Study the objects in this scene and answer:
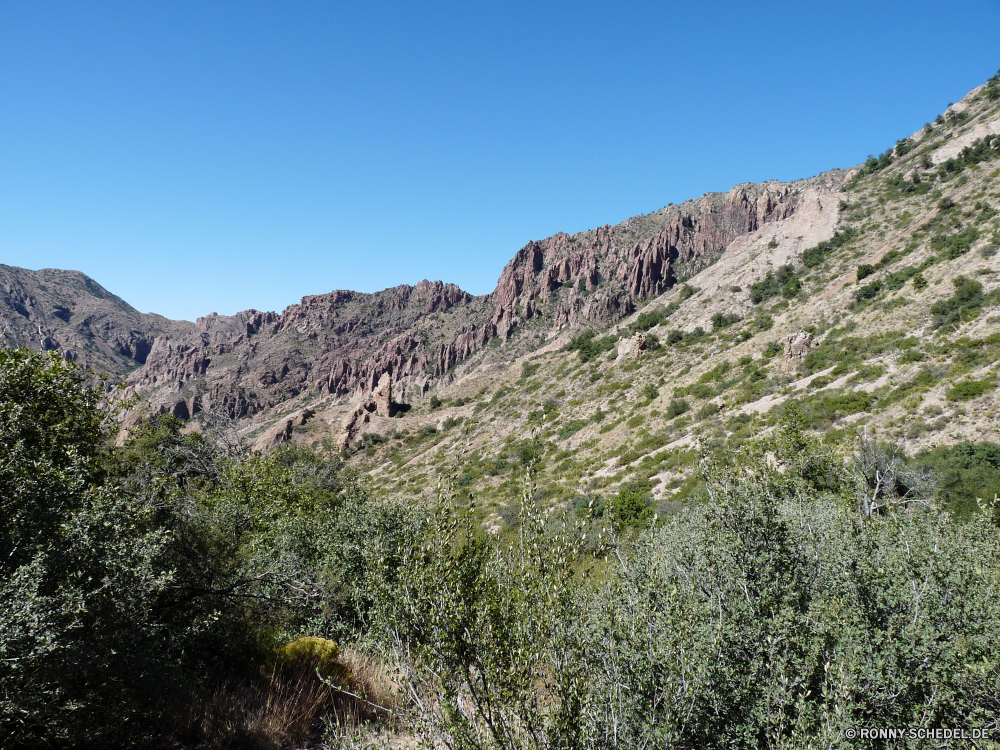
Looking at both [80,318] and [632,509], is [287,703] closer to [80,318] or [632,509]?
[632,509]

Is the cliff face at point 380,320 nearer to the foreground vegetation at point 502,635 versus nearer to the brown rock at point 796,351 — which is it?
the brown rock at point 796,351

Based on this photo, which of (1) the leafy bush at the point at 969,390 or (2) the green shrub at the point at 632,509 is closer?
(1) the leafy bush at the point at 969,390

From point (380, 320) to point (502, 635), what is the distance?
15946 cm

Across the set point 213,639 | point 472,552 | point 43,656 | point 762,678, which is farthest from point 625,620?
point 213,639

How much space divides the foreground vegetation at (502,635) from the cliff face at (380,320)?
8235 cm

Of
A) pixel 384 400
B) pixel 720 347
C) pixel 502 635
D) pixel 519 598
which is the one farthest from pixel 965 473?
pixel 384 400

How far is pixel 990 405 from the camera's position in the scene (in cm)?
1656

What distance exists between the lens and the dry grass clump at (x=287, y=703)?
5.22 m

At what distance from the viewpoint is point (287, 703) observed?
19.3 feet

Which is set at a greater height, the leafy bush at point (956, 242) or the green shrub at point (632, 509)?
the leafy bush at point (956, 242)

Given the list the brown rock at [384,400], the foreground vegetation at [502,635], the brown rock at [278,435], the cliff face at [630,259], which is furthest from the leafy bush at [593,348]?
the foreground vegetation at [502,635]

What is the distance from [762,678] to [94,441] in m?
11.5

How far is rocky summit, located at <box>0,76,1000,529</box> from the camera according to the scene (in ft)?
70.9

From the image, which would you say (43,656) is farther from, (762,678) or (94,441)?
(94,441)
